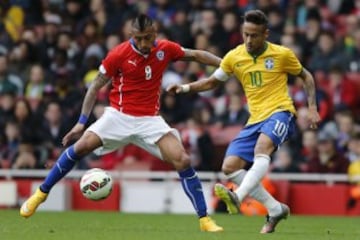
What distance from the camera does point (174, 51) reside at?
45.9 feet

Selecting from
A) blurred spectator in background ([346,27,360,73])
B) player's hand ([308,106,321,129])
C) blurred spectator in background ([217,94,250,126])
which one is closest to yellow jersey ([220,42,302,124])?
player's hand ([308,106,321,129])

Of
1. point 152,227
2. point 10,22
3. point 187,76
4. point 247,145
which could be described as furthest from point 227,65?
point 10,22

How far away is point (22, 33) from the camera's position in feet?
79.9

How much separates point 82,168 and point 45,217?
422cm

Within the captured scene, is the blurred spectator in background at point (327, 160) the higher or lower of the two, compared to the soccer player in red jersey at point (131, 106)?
lower

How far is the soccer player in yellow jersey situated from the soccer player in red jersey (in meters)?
0.56

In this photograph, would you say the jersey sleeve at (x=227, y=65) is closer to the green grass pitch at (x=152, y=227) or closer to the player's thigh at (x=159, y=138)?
the player's thigh at (x=159, y=138)

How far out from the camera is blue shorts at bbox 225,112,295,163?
1306 cm

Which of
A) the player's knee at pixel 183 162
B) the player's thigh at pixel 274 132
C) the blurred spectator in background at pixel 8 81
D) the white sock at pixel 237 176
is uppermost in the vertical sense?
the player's thigh at pixel 274 132

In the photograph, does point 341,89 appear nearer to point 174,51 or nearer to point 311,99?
point 174,51

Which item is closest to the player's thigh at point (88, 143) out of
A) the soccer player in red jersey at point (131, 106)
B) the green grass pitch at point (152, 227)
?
the soccer player in red jersey at point (131, 106)

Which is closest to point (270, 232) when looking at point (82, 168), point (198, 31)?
point (82, 168)

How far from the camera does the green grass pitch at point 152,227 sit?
41.0 feet

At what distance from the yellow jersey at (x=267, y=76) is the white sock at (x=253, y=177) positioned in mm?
571
